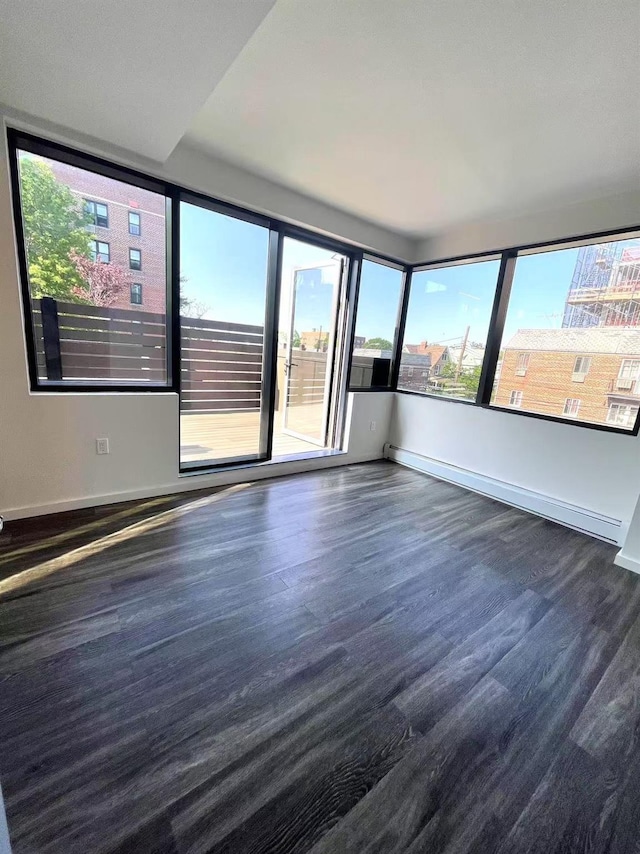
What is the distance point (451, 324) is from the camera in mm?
3969

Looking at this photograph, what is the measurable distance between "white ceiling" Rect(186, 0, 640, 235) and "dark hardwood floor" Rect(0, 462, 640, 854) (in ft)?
8.65

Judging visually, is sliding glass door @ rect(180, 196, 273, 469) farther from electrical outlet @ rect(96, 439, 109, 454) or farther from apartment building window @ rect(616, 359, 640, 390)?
apartment building window @ rect(616, 359, 640, 390)

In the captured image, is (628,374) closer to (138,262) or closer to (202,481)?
(202,481)

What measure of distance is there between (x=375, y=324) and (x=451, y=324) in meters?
0.88

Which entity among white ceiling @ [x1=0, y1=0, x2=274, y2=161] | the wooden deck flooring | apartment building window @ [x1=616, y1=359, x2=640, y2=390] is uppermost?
white ceiling @ [x1=0, y1=0, x2=274, y2=161]

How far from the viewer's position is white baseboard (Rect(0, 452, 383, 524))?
98.4 inches

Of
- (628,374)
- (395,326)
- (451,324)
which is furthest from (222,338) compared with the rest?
(628,374)

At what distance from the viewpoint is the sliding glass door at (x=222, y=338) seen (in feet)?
9.55

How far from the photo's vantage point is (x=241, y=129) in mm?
2238

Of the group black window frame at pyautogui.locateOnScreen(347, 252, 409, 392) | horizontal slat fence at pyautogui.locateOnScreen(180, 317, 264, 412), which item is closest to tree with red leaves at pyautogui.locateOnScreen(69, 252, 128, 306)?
horizontal slat fence at pyautogui.locateOnScreen(180, 317, 264, 412)

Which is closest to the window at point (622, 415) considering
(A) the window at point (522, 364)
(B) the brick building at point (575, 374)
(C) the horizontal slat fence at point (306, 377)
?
(B) the brick building at point (575, 374)

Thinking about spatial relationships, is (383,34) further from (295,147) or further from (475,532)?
(475,532)

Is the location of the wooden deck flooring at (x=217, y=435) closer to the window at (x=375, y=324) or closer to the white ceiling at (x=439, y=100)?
the window at (x=375, y=324)

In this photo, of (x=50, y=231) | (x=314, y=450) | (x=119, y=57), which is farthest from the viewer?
(x=314, y=450)
